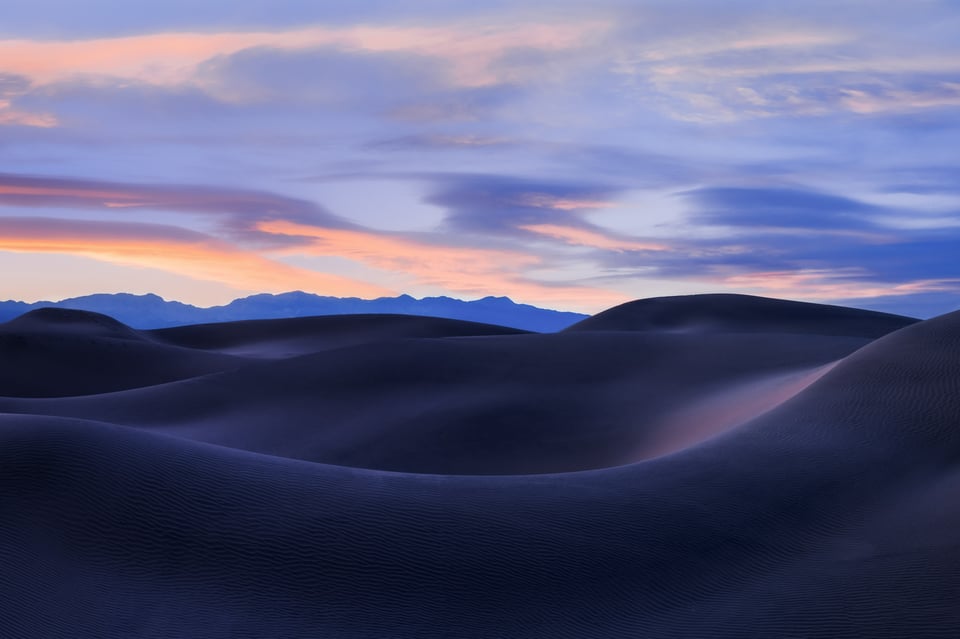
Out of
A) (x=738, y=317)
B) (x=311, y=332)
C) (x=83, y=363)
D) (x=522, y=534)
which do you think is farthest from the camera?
(x=311, y=332)

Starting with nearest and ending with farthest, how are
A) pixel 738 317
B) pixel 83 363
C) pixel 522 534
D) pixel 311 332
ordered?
pixel 522 534
pixel 83 363
pixel 738 317
pixel 311 332

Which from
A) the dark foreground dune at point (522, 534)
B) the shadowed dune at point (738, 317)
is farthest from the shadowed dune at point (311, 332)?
the dark foreground dune at point (522, 534)

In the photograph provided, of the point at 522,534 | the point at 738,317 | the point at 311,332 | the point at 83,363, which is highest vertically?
the point at 738,317

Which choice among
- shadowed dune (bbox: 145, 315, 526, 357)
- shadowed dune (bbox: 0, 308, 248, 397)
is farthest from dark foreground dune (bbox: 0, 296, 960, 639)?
shadowed dune (bbox: 145, 315, 526, 357)

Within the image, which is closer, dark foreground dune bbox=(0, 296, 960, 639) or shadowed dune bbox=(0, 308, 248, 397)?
dark foreground dune bbox=(0, 296, 960, 639)

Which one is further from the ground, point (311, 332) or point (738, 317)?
point (738, 317)

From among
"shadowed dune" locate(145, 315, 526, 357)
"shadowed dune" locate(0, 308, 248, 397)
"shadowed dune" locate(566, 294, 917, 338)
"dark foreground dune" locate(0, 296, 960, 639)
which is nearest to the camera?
"dark foreground dune" locate(0, 296, 960, 639)

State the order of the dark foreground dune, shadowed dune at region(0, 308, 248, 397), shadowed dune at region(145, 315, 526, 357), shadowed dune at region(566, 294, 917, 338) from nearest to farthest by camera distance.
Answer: the dark foreground dune < shadowed dune at region(0, 308, 248, 397) < shadowed dune at region(566, 294, 917, 338) < shadowed dune at region(145, 315, 526, 357)

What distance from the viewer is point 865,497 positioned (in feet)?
30.8

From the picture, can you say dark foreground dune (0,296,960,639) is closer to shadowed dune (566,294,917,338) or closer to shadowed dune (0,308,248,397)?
shadowed dune (0,308,248,397)

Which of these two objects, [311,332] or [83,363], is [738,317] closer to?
[311,332]

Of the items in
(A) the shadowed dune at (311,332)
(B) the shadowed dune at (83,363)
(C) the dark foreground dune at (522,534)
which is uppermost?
(A) the shadowed dune at (311,332)

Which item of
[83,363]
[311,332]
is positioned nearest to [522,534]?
[83,363]

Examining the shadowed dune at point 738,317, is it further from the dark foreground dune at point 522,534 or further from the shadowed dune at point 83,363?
the dark foreground dune at point 522,534
